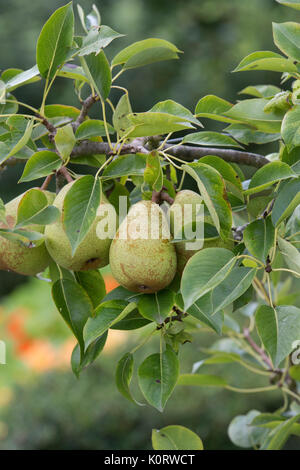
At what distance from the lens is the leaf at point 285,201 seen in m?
0.63

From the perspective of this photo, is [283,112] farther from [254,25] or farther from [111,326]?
[254,25]

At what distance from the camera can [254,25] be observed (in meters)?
5.67

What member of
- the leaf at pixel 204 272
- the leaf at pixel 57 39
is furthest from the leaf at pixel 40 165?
the leaf at pixel 204 272

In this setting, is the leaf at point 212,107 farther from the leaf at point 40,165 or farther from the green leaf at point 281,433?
the green leaf at point 281,433

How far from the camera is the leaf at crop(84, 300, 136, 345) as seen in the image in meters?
0.66

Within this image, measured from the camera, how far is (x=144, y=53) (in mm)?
788

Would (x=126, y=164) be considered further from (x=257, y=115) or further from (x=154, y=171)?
→ (x=257, y=115)

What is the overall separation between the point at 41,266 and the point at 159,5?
20.7 feet

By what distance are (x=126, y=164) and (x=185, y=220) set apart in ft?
0.31

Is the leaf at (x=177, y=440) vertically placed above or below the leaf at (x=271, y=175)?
below

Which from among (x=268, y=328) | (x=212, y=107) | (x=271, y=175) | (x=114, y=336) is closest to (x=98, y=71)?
(x=212, y=107)
